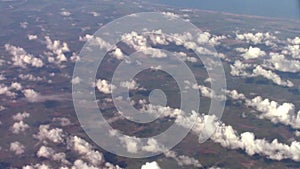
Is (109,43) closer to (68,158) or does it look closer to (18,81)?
(18,81)

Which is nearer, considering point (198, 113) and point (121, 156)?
point (121, 156)

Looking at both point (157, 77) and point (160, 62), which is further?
point (160, 62)

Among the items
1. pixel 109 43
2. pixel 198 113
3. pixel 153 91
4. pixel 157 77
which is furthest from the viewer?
pixel 109 43

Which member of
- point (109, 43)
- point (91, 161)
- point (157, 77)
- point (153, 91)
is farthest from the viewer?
point (109, 43)

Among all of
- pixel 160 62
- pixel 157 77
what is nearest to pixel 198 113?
pixel 157 77

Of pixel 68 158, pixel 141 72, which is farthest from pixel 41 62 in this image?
pixel 68 158

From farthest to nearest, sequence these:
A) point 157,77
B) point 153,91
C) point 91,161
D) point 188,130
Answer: point 157,77
point 153,91
point 188,130
point 91,161

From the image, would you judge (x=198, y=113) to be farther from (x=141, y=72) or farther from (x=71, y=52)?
(x=71, y=52)

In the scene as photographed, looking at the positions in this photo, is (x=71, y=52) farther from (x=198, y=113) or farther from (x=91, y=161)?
(x=91, y=161)

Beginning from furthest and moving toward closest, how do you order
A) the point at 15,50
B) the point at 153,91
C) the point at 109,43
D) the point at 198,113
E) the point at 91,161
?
the point at 109,43 < the point at 15,50 < the point at 153,91 < the point at 198,113 < the point at 91,161
